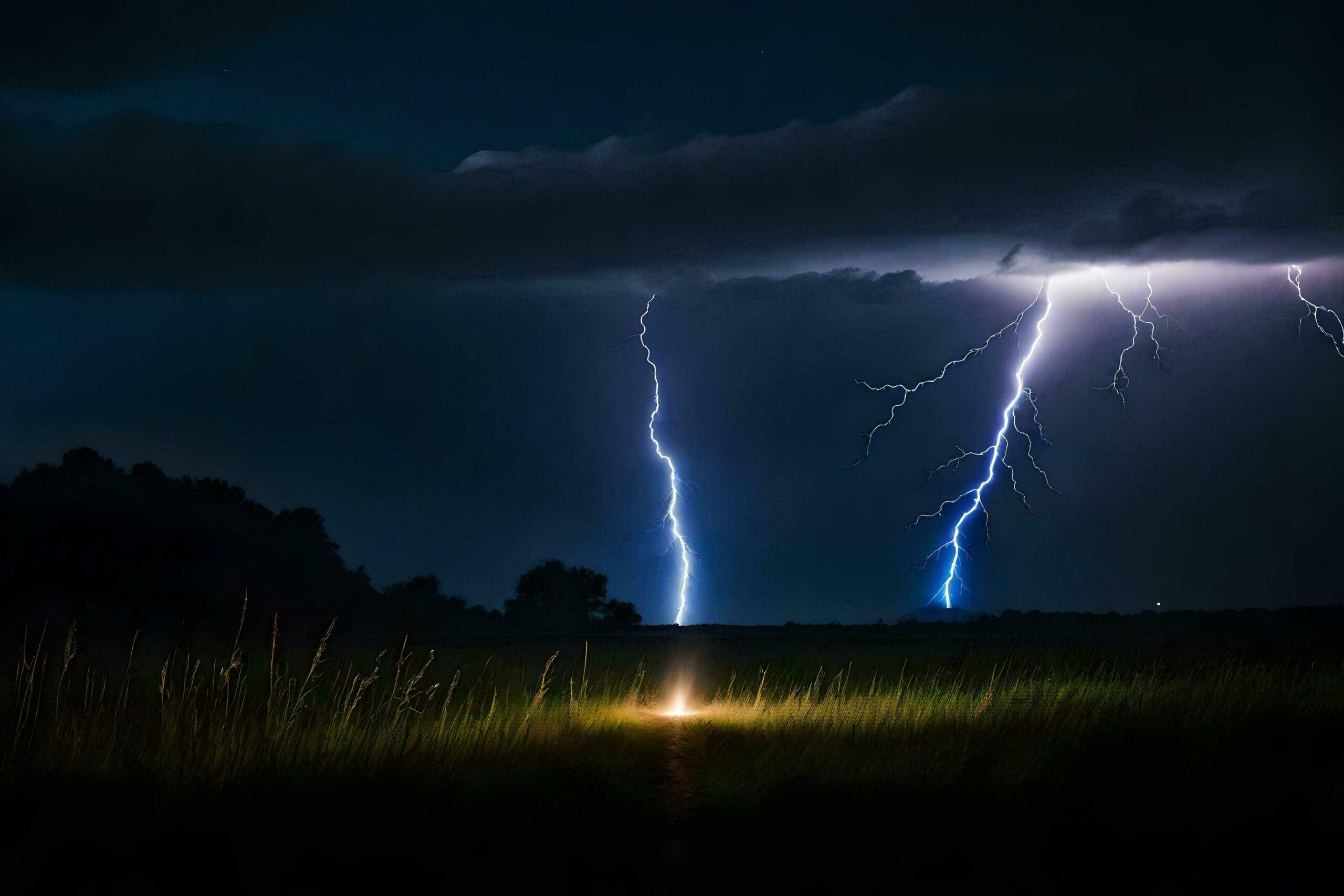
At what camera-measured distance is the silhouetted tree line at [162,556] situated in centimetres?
2319

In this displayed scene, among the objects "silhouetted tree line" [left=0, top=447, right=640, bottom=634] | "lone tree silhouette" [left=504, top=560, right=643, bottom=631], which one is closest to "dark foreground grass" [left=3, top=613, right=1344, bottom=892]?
"silhouetted tree line" [left=0, top=447, right=640, bottom=634]

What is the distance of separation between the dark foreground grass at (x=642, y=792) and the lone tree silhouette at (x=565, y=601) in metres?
35.3

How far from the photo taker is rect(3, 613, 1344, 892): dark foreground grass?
5672 mm

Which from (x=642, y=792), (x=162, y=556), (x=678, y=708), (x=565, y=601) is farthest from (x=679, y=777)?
(x=565, y=601)

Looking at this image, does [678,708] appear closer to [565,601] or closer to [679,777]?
[679,777]

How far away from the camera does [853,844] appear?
6234 millimetres

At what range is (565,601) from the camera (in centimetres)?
4881

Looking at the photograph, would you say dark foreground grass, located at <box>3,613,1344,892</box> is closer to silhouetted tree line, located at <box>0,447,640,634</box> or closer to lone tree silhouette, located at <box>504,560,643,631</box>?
silhouetted tree line, located at <box>0,447,640,634</box>

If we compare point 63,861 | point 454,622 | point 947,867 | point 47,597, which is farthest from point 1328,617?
point 63,861

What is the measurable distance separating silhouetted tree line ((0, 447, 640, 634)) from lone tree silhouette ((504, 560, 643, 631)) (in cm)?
923

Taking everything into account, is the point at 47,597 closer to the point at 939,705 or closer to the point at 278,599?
the point at 278,599

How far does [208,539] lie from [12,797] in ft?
69.8

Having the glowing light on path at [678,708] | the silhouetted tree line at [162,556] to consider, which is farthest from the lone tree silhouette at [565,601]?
the glowing light on path at [678,708]

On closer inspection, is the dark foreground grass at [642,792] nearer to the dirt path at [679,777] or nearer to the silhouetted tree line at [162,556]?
the dirt path at [679,777]
